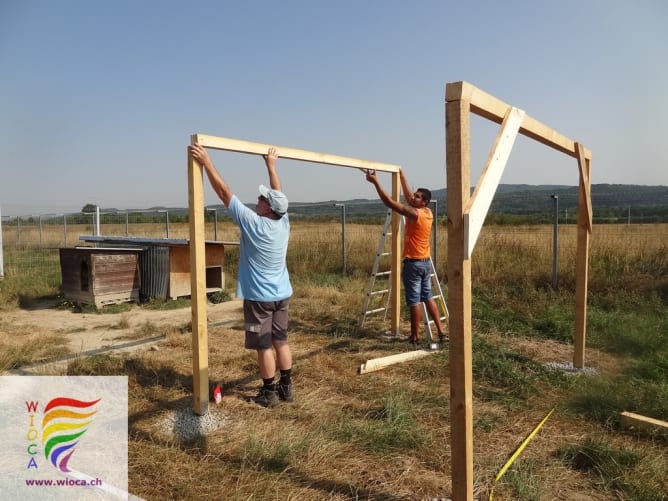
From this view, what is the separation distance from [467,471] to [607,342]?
4715 mm

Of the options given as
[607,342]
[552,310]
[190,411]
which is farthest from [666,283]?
[190,411]

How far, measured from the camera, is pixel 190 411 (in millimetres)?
3953

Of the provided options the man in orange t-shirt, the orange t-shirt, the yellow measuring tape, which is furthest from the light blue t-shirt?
the orange t-shirt

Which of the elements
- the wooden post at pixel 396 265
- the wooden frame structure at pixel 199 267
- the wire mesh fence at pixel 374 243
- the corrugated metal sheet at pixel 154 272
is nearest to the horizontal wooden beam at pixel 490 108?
the wooden frame structure at pixel 199 267

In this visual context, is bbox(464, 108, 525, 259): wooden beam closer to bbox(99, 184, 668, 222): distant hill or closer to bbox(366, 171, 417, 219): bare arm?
bbox(366, 171, 417, 219): bare arm

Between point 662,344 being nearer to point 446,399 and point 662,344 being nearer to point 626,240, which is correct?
point 446,399

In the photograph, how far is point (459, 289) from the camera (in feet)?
7.59

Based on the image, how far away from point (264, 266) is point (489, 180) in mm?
2184

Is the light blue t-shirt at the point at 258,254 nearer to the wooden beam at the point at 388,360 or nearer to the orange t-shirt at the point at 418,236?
the wooden beam at the point at 388,360

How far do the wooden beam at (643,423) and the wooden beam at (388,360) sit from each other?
89.9 inches

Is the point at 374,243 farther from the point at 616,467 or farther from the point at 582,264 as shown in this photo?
the point at 616,467

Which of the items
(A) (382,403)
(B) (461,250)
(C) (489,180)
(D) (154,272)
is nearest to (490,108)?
(C) (489,180)

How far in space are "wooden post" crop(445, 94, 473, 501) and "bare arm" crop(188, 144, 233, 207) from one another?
2.12 meters

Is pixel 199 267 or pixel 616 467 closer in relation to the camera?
pixel 616 467
